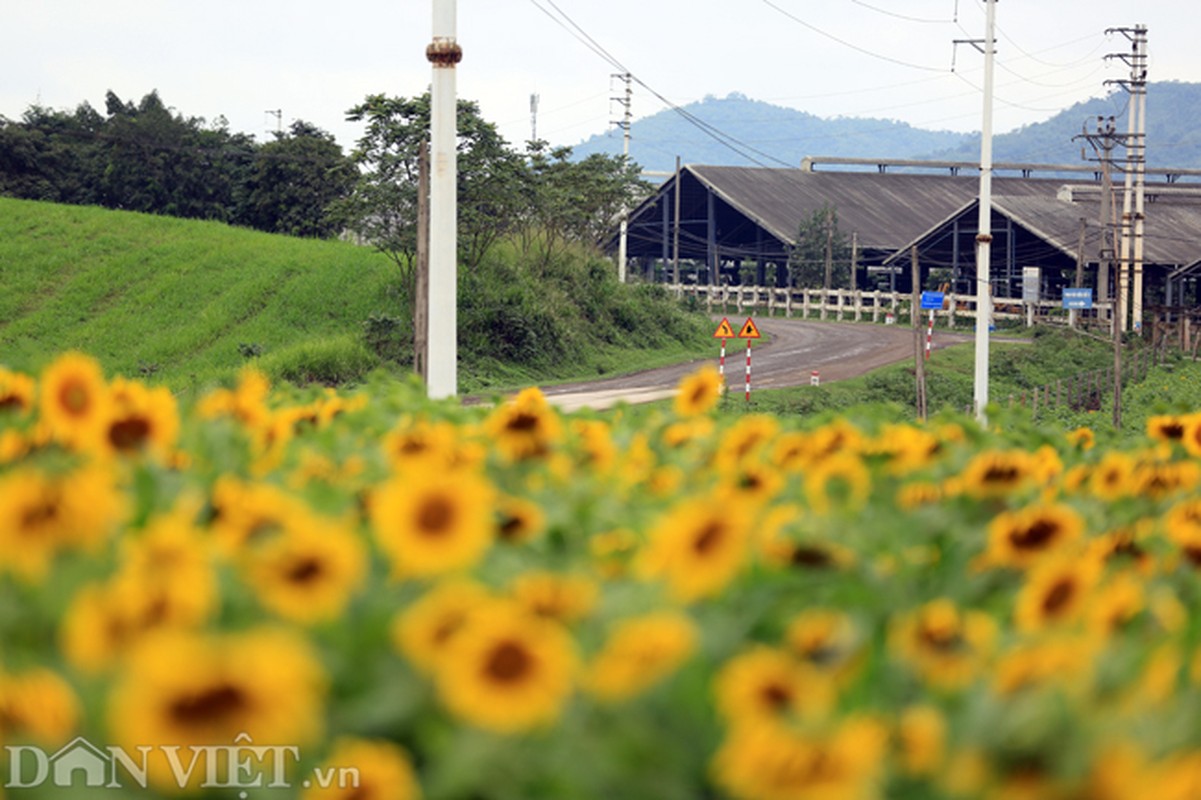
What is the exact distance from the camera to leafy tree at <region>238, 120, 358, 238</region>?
128 feet

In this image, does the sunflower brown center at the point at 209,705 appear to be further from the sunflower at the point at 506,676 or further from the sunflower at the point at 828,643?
the sunflower at the point at 828,643

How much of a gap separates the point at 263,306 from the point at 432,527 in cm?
2665

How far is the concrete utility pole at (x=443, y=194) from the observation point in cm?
979

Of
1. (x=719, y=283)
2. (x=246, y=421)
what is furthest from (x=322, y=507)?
(x=719, y=283)

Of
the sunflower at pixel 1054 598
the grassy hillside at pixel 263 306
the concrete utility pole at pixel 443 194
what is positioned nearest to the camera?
the sunflower at pixel 1054 598

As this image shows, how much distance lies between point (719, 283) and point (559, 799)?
54.3 m

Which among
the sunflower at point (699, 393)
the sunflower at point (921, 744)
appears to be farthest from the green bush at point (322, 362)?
the sunflower at point (921, 744)

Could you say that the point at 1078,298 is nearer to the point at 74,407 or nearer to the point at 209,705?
the point at 74,407

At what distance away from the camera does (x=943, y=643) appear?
74.6 inches

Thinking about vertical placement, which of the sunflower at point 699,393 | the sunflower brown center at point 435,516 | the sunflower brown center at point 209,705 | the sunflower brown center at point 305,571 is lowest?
the sunflower brown center at point 209,705

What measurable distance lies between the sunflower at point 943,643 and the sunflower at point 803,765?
34 centimetres

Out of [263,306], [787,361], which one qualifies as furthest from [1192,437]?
[787,361]

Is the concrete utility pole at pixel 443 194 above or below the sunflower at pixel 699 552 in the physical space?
above

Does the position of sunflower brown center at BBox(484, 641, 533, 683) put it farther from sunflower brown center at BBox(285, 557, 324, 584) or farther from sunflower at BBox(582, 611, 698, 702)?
sunflower brown center at BBox(285, 557, 324, 584)
